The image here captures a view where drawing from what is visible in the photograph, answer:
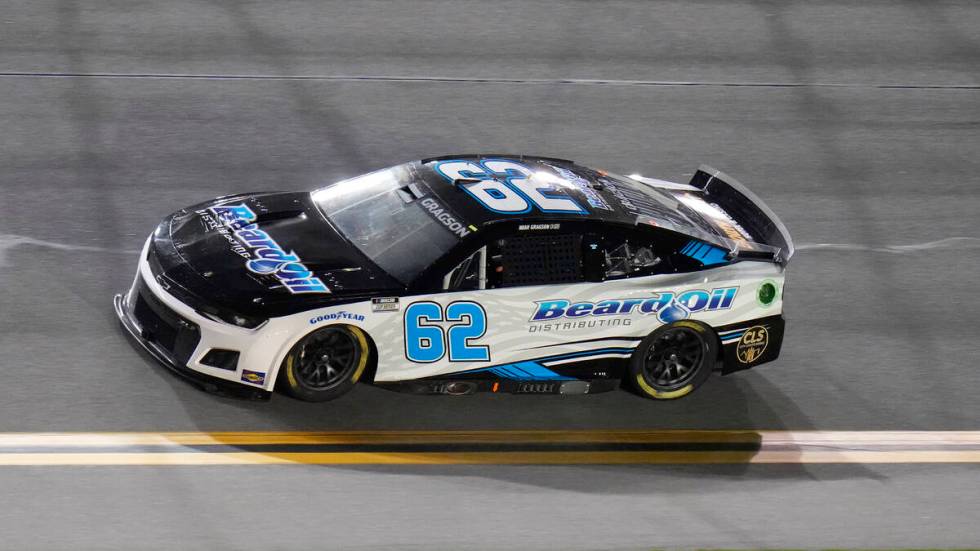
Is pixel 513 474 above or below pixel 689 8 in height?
below

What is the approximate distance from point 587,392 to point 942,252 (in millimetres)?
4249

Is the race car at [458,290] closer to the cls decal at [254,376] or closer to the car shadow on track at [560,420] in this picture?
the cls decal at [254,376]

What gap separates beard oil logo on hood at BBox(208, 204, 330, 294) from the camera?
8.14 meters

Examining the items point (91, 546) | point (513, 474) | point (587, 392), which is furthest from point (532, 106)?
point (91, 546)

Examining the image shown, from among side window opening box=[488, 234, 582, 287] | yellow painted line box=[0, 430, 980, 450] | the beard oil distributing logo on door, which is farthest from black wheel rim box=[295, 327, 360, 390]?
the beard oil distributing logo on door

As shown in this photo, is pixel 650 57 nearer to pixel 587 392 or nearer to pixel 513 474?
pixel 587 392

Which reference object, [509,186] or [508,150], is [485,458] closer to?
[509,186]

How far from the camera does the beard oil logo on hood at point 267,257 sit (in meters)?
8.14

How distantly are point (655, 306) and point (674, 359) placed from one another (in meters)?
0.48

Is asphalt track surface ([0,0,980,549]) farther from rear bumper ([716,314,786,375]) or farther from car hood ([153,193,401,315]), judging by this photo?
car hood ([153,193,401,315])

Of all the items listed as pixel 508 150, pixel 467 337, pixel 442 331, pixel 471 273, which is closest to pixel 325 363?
pixel 442 331

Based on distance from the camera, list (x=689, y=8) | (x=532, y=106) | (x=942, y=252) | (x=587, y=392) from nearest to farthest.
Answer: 1. (x=587, y=392)
2. (x=942, y=252)
3. (x=532, y=106)
4. (x=689, y=8)

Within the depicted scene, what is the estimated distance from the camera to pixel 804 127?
1341cm

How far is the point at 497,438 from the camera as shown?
830cm
